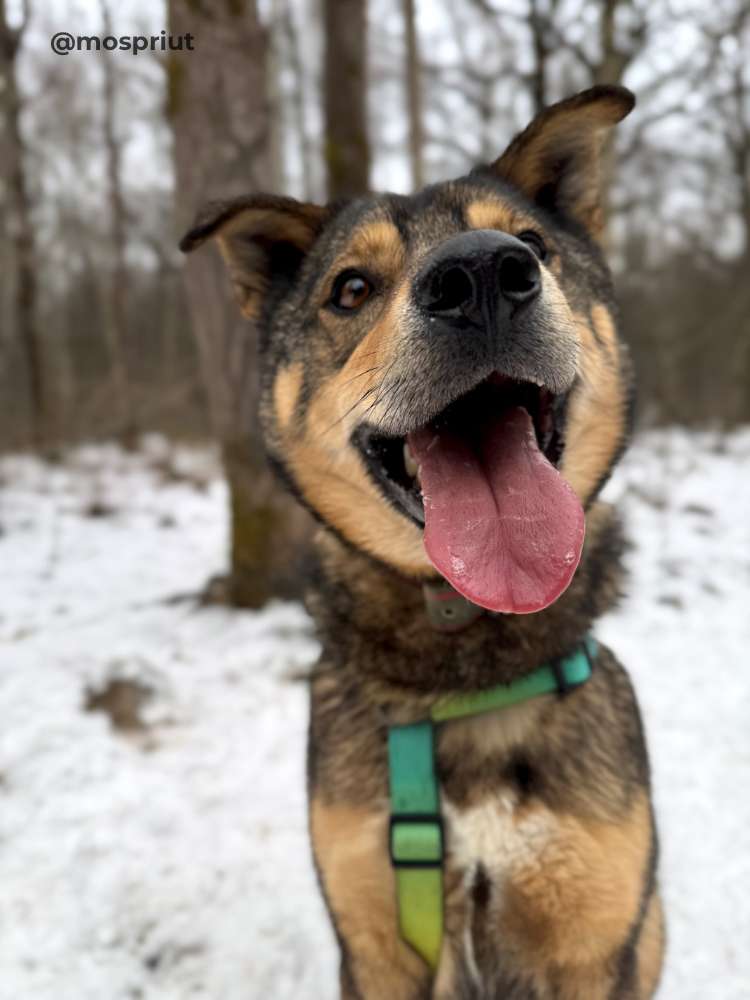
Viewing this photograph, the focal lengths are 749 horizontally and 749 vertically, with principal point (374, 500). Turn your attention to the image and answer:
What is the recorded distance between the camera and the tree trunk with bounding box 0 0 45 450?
29.0ft

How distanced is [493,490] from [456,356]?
1.12ft

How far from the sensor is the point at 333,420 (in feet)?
6.82

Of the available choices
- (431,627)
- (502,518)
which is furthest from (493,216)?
(431,627)

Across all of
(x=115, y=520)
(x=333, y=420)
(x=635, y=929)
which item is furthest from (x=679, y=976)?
(x=115, y=520)

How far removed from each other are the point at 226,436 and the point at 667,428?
1137cm

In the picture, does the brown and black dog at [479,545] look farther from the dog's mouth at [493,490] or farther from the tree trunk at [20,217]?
the tree trunk at [20,217]

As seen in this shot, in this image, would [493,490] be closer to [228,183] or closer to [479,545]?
[479,545]

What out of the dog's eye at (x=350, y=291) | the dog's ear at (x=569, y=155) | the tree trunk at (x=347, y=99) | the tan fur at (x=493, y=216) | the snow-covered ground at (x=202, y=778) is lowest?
the snow-covered ground at (x=202, y=778)

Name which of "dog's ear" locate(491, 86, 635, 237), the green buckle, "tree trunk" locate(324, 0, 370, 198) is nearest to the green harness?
the green buckle

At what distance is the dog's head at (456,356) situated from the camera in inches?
66.9

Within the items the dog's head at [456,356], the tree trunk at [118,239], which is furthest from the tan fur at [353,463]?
the tree trunk at [118,239]

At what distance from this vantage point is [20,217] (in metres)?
10.4

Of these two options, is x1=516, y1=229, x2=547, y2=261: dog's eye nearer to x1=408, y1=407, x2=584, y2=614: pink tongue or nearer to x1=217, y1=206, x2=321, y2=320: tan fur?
x1=408, y1=407, x2=584, y2=614: pink tongue

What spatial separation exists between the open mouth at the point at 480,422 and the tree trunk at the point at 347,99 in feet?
16.4
